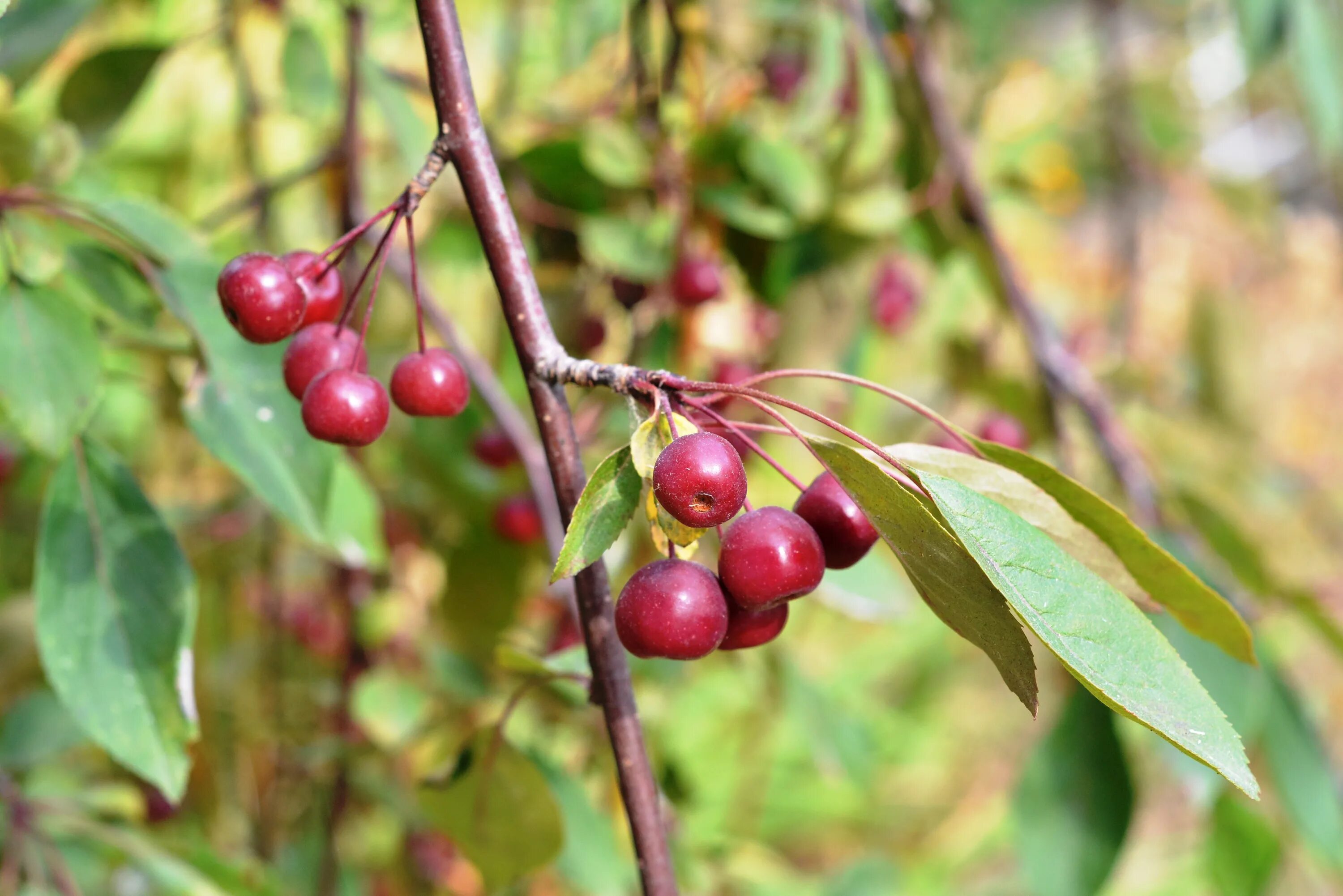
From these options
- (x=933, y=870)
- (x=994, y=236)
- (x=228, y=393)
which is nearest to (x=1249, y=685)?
(x=994, y=236)

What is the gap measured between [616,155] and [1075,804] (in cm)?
67

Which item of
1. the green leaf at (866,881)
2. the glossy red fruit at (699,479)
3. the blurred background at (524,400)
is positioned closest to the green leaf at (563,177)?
the blurred background at (524,400)

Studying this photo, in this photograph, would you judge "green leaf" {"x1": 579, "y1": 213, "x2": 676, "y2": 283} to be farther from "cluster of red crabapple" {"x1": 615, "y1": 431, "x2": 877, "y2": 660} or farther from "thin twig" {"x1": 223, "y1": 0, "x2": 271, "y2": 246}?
"cluster of red crabapple" {"x1": 615, "y1": 431, "x2": 877, "y2": 660}

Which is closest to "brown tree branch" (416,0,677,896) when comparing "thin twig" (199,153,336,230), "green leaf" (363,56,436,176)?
"green leaf" (363,56,436,176)

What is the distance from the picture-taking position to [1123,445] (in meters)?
1.05

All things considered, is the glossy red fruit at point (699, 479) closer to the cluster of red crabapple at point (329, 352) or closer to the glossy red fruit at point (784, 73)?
the cluster of red crabapple at point (329, 352)

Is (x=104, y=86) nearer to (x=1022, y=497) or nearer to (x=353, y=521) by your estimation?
(x=353, y=521)

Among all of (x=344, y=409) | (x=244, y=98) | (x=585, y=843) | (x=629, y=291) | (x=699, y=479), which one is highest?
(x=244, y=98)

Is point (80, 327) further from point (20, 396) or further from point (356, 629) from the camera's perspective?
point (356, 629)

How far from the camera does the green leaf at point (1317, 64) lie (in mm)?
1206

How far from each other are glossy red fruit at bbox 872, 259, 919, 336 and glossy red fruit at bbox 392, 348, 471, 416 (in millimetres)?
888

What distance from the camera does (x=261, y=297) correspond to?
47 centimetres

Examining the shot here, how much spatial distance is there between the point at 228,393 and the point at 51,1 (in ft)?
1.25

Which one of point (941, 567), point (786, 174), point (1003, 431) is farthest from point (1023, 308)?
point (941, 567)
